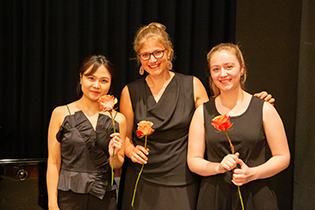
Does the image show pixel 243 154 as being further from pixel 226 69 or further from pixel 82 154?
pixel 82 154

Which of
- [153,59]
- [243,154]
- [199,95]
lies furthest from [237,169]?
[153,59]

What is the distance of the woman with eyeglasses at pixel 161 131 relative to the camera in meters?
2.22

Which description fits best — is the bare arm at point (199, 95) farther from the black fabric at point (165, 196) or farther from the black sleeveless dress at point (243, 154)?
the black fabric at point (165, 196)

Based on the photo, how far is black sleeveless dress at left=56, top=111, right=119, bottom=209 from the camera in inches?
81.4

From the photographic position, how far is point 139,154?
216cm

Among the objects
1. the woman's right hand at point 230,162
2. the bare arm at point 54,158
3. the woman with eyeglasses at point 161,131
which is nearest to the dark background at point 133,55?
the bare arm at point 54,158

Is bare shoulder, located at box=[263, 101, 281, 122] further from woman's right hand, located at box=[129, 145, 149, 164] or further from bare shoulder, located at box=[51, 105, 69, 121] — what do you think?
bare shoulder, located at box=[51, 105, 69, 121]

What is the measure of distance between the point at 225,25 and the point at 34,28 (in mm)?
1907

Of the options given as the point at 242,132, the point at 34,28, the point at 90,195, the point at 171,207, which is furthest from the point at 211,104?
the point at 34,28

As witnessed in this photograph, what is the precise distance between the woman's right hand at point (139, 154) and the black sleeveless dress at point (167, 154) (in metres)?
0.11

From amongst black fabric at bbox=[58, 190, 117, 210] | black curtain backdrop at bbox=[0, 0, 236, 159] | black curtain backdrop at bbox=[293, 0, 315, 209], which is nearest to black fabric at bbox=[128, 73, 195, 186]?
black fabric at bbox=[58, 190, 117, 210]

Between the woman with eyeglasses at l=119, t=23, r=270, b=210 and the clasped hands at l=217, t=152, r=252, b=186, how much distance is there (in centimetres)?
48

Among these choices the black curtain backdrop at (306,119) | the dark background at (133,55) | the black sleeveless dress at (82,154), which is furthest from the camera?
the dark background at (133,55)

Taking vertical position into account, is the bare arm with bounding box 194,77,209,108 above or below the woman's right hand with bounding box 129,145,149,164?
above
